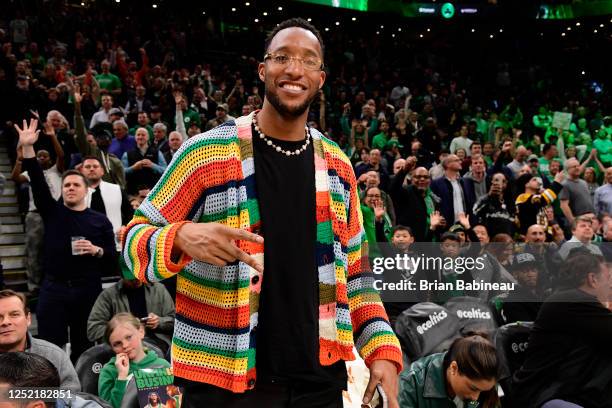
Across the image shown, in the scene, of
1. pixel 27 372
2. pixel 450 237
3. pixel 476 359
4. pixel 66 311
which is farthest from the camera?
pixel 450 237

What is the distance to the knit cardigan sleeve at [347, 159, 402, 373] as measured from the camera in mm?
1625

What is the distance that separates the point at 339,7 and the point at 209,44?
624 cm

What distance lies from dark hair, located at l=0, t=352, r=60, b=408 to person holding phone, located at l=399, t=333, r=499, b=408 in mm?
1846

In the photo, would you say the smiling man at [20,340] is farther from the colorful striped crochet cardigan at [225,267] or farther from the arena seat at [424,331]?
the colorful striped crochet cardigan at [225,267]

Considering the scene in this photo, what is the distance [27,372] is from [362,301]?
3.37 feet

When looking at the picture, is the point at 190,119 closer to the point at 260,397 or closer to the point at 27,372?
the point at 27,372

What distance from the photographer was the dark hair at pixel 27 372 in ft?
6.64

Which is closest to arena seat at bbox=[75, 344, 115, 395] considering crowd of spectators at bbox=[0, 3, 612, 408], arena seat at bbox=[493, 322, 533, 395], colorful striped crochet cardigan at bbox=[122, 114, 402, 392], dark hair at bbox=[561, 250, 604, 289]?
crowd of spectators at bbox=[0, 3, 612, 408]

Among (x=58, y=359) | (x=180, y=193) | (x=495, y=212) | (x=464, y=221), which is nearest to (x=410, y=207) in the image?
(x=464, y=221)

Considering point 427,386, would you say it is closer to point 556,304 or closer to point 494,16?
point 556,304

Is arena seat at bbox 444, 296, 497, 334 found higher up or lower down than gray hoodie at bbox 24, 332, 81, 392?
lower down

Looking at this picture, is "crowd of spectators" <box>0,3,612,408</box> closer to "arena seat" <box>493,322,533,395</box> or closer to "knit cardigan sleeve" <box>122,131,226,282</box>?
"arena seat" <box>493,322,533,395</box>

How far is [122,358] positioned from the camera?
3875 mm

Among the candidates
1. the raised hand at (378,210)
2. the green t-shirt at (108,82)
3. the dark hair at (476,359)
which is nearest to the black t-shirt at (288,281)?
the dark hair at (476,359)
